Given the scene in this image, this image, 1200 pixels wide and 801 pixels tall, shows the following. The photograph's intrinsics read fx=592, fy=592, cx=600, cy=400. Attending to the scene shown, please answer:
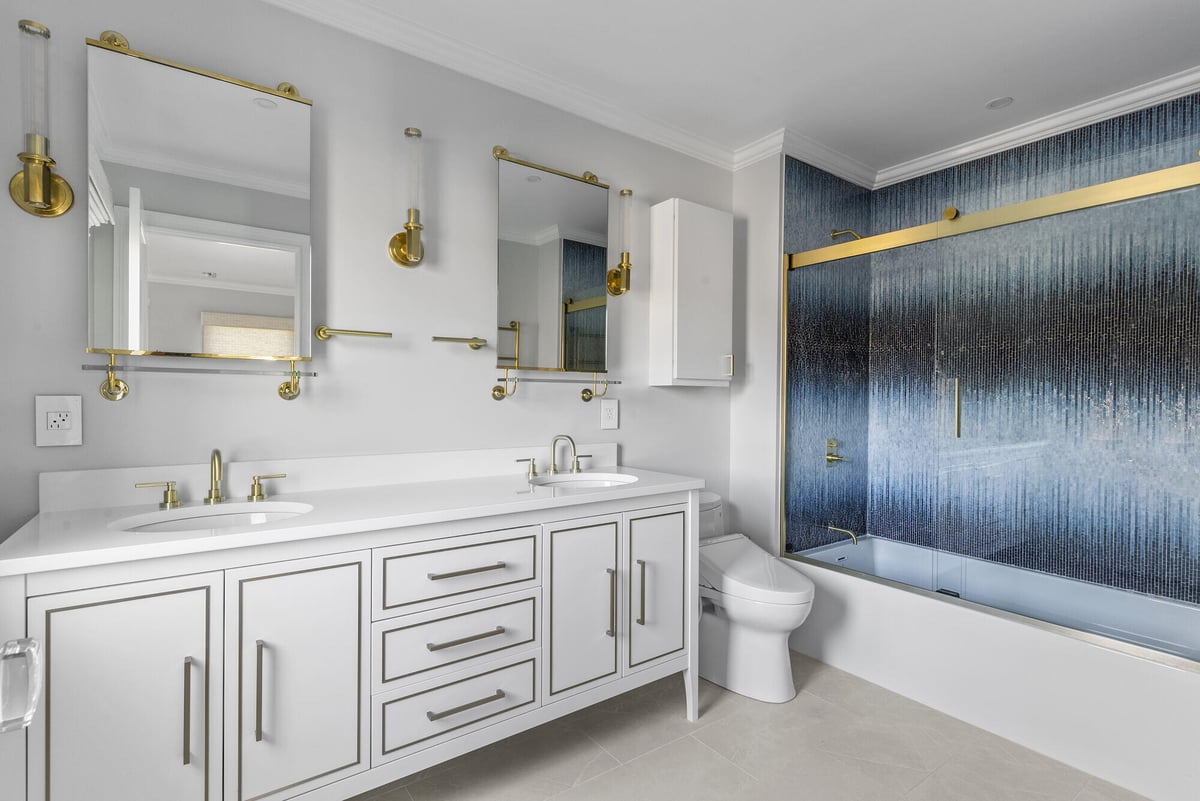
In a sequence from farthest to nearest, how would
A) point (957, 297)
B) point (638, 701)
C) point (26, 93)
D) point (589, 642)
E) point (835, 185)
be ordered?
1. point (835, 185)
2. point (957, 297)
3. point (638, 701)
4. point (589, 642)
5. point (26, 93)

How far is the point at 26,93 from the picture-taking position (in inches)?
55.0

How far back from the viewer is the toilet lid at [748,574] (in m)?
2.16

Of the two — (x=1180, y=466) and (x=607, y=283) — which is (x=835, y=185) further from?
(x=1180, y=466)

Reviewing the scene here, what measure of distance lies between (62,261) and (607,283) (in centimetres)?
170

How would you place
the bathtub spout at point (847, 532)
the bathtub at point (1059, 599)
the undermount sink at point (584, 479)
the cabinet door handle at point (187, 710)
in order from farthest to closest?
the bathtub spout at point (847, 532)
the undermount sink at point (584, 479)
the bathtub at point (1059, 599)
the cabinet door handle at point (187, 710)

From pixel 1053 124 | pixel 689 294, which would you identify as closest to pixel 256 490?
pixel 689 294

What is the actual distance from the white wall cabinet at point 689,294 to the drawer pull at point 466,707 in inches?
55.1

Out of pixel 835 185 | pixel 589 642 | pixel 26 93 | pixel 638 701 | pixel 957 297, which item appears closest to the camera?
pixel 26 93

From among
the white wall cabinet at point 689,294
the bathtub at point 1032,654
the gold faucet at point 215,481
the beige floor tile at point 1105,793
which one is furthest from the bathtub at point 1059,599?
the gold faucet at point 215,481

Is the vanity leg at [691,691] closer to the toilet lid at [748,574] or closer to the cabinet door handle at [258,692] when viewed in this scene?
the toilet lid at [748,574]

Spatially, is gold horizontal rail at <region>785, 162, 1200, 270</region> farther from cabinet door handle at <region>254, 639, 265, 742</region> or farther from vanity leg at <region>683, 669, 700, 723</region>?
cabinet door handle at <region>254, 639, 265, 742</region>

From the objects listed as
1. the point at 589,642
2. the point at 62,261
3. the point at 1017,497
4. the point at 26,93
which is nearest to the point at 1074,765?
the point at 1017,497

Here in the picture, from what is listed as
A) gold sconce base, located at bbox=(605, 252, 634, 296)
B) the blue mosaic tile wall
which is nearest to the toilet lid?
the blue mosaic tile wall

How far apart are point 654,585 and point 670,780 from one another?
56cm
